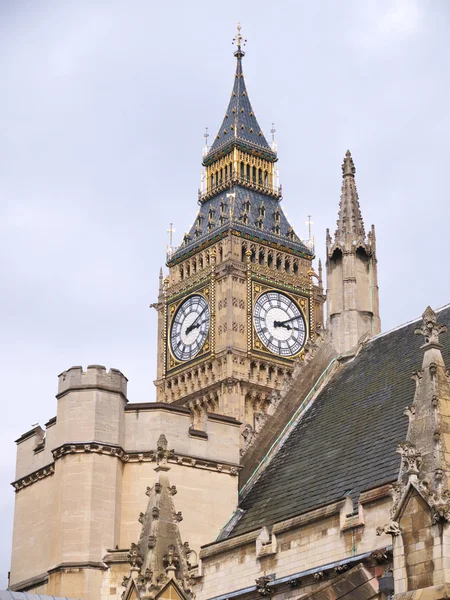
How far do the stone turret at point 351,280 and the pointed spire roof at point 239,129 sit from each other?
5021 centimetres

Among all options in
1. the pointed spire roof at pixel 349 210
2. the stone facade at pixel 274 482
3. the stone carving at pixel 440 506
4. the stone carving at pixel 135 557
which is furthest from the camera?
the pointed spire roof at pixel 349 210

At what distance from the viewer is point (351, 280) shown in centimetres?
3269

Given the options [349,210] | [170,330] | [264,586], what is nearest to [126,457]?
[264,586]

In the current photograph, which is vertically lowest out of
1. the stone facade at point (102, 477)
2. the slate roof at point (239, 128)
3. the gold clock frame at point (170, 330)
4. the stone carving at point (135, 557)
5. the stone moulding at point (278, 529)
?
the stone carving at point (135, 557)

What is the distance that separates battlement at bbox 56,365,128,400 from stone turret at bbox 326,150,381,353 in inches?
262

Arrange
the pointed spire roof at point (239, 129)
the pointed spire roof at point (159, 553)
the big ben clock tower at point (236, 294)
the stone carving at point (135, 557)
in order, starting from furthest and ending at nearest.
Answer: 1. the pointed spire roof at point (239, 129)
2. the big ben clock tower at point (236, 294)
3. the stone carving at point (135, 557)
4. the pointed spire roof at point (159, 553)

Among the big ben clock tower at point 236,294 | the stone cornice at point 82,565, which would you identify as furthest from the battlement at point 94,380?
the big ben clock tower at point 236,294

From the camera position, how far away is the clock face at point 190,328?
77.6m

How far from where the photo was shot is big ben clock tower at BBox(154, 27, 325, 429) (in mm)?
74562

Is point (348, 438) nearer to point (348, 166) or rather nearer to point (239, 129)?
point (348, 166)

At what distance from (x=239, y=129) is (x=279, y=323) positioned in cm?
1565

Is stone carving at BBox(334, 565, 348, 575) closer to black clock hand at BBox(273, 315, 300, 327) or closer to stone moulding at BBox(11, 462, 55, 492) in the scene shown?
stone moulding at BBox(11, 462, 55, 492)

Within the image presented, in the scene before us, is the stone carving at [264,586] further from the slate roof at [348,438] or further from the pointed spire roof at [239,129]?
the pointed spire roof at [239,129]

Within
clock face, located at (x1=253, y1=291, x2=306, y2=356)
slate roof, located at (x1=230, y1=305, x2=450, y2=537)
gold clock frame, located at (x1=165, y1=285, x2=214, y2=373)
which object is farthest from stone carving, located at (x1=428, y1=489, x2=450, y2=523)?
clock face, located at (x1=253, y1=291, x2=306, y2=356)
